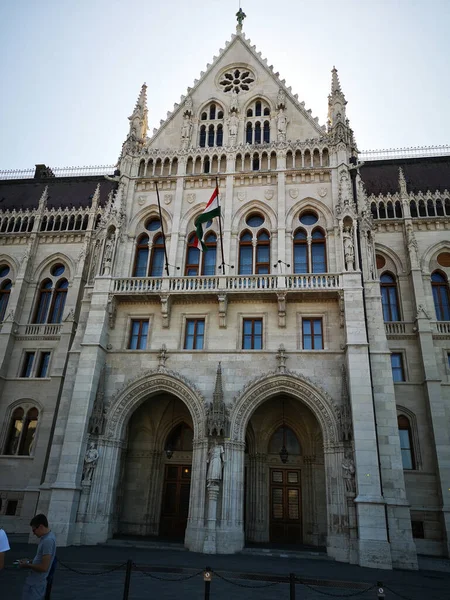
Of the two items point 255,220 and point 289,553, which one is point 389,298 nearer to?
point 255,220

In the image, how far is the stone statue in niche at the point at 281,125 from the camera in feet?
86.6

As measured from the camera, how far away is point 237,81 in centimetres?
2898

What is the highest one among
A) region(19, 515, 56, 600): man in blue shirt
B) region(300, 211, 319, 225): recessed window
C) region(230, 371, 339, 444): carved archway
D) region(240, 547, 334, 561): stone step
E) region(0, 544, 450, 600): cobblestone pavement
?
region(300, 211, 319, 225): recessed window

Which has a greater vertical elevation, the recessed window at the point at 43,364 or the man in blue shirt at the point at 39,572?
the recessed window at the point at 43,364

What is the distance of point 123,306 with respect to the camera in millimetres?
23672

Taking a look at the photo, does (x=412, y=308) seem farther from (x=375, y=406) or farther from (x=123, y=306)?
(x=123, y=306)

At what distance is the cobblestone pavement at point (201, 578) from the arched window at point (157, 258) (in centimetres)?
1337

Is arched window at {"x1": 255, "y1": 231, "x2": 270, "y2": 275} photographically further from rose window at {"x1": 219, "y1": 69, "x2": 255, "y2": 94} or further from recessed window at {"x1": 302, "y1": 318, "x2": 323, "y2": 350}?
rose window at {"x1": 219, "y1": 69, "x2": 255, "y2": 94}

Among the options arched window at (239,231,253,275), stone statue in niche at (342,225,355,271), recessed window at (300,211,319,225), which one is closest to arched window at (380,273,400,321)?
stone statue in niche at (342,225,355,271)

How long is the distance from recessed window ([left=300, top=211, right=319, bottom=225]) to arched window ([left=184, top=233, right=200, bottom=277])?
238 inches

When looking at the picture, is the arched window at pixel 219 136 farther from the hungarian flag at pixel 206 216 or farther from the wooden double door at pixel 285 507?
the wooden double door at pixel 285 507

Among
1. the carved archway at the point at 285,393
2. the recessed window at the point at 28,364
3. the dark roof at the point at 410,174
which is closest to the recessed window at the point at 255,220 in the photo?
the carved archway at the point at 285,393

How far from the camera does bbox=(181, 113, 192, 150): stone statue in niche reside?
27266 millimetres

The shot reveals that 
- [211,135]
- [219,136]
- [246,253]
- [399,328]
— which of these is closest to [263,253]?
[246,253]
